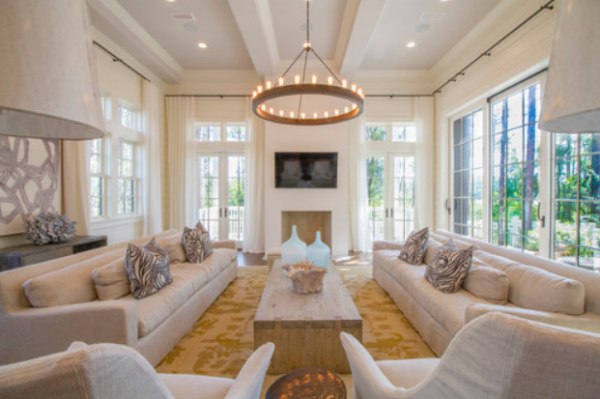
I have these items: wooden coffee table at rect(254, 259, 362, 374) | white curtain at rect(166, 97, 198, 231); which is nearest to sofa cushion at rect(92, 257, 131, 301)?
wooden coffee table at rect(254, 259, 362, 374)

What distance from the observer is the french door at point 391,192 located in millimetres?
6285

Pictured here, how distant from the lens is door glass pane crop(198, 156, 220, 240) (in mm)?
6395

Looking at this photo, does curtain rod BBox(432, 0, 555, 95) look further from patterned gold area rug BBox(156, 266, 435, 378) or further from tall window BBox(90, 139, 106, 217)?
tall window BBox(90, 139, 106, 217)

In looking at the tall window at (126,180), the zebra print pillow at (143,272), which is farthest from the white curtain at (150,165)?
the zebra print pillow at (143,272)

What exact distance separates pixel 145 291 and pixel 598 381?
252 centimetres

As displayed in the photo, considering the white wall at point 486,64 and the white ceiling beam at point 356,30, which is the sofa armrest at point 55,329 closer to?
the white ceiling beam at point 356,30

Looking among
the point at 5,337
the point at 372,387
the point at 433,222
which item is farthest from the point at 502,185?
the point at 5,337

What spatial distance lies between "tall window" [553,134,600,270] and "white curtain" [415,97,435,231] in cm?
266

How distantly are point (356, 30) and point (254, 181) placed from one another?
3.33 metres

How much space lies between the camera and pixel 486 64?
14.3 feet

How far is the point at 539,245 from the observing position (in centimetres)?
355

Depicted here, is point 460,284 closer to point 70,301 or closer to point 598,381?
point 598,381

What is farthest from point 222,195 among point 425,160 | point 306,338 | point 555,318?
point 555,318

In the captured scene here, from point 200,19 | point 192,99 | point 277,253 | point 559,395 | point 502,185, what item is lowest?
point 277,253
